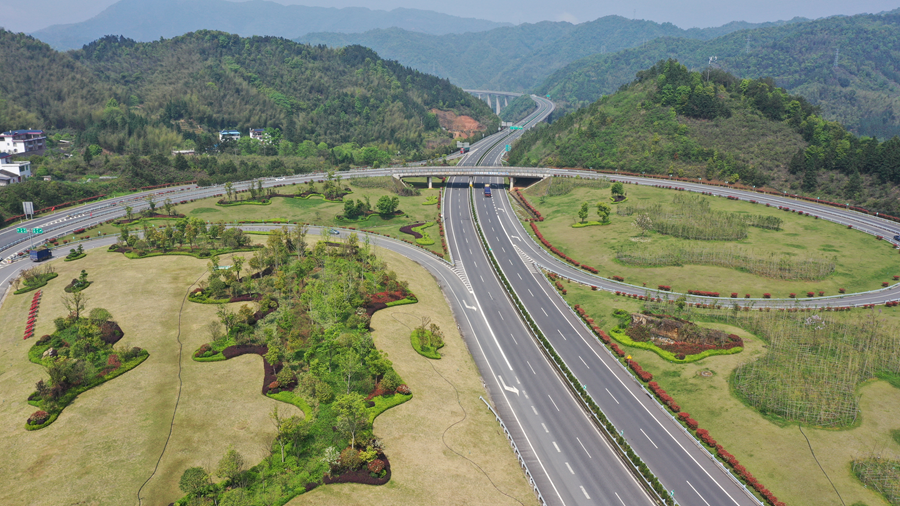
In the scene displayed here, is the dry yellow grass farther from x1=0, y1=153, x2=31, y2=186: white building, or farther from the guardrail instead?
x1=0, y1=153, x2=31, y2=186: white building

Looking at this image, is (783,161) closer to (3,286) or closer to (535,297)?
(535,297)

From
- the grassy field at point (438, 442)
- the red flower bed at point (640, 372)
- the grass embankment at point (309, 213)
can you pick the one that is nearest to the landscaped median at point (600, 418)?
the red flower bed at point (640, 372)

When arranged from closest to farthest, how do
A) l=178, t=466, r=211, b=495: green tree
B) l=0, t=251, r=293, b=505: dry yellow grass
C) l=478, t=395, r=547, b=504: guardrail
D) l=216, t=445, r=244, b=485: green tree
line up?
l=178, t=466, r=211, b=495: green tree → l=0, t=251, r=293, b=505: dry yellow grass → l=216, t=445, r=244, b=485: green tree → l=478, t=395, r=547, b=504: guardrail

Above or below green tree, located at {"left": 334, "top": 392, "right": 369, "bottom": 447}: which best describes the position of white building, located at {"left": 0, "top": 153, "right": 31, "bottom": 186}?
above

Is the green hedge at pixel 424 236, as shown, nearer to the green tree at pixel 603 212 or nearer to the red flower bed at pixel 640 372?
the green tree at pixel 603 212

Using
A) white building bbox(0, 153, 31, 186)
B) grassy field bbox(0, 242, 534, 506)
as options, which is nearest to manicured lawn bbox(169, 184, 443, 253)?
white building bbox(0, 153, 31, 186)
